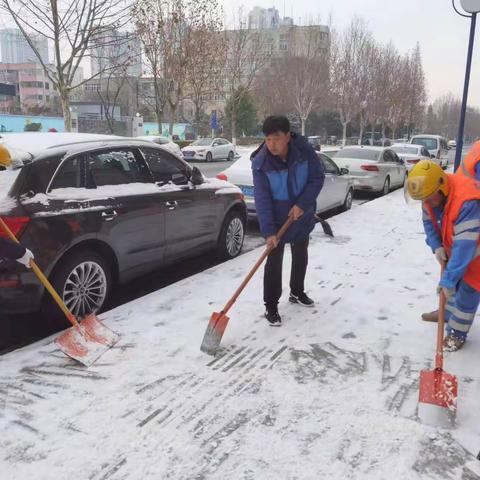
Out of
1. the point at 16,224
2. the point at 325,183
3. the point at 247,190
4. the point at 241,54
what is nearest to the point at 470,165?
the point at 16,224

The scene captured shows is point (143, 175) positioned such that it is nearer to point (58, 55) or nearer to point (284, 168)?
point (284, 168)

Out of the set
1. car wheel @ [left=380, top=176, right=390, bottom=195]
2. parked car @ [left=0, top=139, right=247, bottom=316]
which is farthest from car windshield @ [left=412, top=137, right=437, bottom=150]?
parked car @ [left=0, top=139, right=247, bottom=316]

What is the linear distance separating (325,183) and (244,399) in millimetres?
7257

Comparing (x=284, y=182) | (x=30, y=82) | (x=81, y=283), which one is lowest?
(x=81, y=283)

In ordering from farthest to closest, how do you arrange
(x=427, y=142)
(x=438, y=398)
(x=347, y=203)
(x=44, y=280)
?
(x=427, y=142)
(x=347, y=203)
(x=44, y=280)
(x=438, y=398)

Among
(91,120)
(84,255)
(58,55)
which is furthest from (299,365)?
(91,120)

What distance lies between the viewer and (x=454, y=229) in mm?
3271

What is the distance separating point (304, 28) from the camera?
42344mm

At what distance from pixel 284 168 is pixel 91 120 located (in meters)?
40.5

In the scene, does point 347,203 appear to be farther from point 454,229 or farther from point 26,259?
point 26,259

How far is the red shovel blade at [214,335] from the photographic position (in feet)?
12.1

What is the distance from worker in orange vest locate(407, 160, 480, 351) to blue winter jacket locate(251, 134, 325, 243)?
2.98ft

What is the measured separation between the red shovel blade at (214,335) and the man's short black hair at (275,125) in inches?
55.8

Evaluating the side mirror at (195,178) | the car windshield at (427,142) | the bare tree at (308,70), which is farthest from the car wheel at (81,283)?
the bare tree at (308,70)
